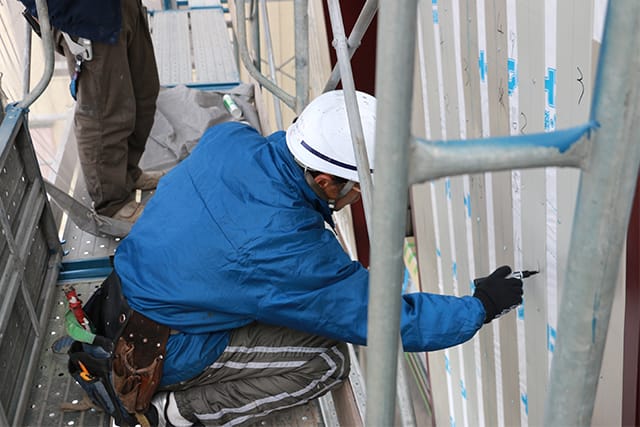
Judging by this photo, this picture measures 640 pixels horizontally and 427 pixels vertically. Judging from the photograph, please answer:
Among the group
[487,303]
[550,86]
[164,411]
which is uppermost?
[550,86]

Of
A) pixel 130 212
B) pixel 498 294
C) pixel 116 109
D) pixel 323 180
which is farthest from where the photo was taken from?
pixel 130 212

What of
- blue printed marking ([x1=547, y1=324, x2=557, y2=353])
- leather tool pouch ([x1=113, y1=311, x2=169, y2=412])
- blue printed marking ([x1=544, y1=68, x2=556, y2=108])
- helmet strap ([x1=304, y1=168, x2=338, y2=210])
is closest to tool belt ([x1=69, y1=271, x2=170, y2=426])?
leather tool pouch ([x1=113, y1=311, x2=169, y2=412])

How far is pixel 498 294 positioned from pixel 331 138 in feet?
2.25

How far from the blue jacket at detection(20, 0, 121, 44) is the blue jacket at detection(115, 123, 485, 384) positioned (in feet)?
3.73

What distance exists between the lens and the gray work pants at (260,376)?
2754 mm

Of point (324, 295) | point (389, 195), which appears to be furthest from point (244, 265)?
point (389, 195)

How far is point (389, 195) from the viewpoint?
944 millimetres

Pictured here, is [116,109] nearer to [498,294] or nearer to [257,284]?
[257,284]

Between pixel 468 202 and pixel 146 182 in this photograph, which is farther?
pixel 146 182

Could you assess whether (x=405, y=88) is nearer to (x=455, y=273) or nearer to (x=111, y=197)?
(x=455, y=273)

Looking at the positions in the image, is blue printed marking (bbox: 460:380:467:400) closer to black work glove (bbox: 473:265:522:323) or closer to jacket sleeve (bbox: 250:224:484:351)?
jacket sleeve (bbox: 250:224:484:351)

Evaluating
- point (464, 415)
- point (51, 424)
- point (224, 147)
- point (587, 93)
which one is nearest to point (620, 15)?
point (587, 93)

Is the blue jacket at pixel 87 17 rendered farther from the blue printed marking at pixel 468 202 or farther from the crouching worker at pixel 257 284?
the blue printed marking at pixel 468 202

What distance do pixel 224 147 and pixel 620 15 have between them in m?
1.97
